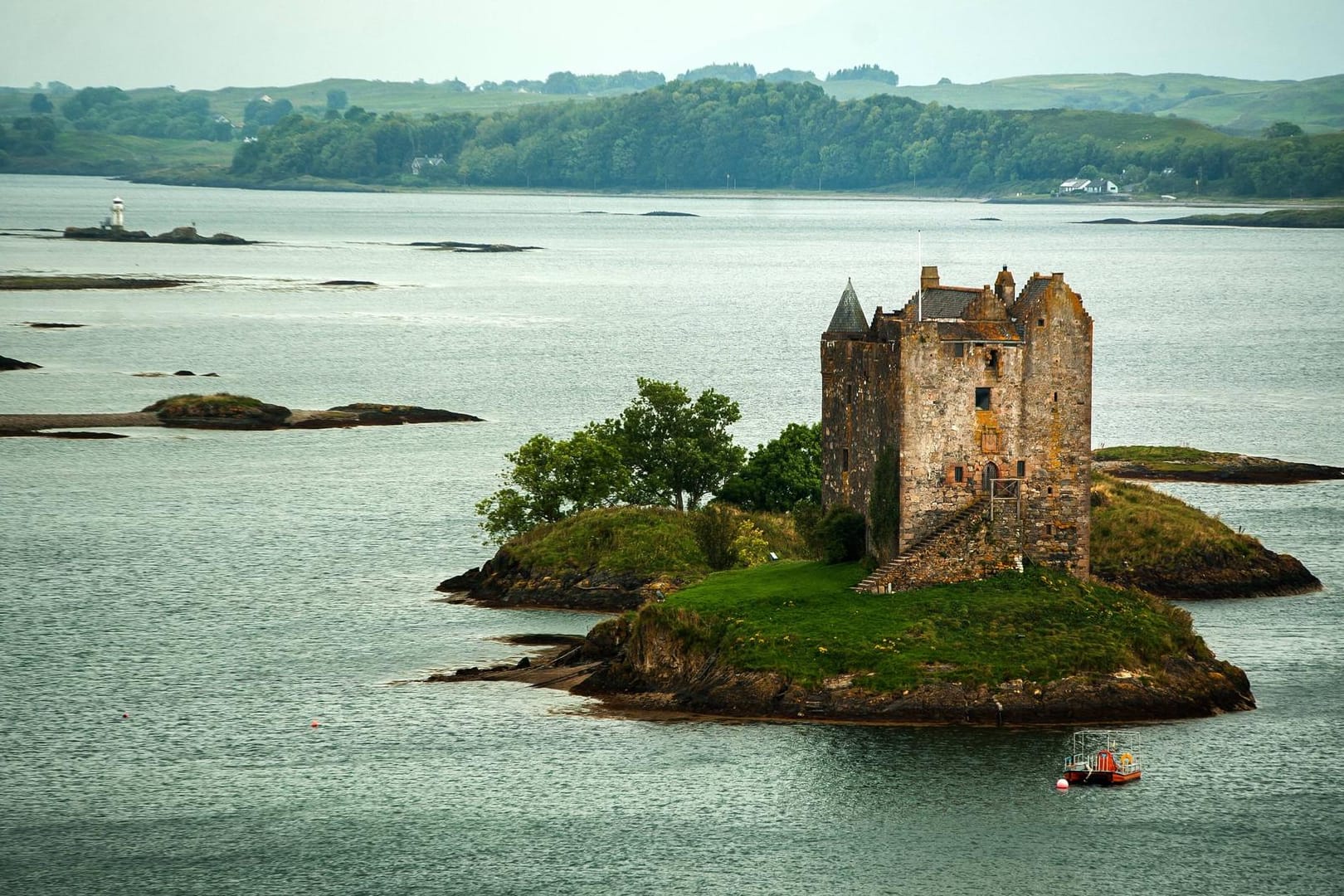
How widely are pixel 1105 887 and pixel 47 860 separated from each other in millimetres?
31277

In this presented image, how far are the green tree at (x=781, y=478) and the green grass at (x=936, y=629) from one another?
23.4 meters

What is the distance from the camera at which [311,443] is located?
472 ft

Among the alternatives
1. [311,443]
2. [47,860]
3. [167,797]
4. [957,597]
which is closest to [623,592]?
[957,597]

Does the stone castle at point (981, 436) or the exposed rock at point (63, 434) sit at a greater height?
the stone castle at point (981, 436)

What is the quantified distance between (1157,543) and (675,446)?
2520 centimetres

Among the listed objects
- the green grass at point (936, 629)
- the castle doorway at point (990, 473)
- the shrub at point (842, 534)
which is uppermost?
the castle doorway at point (990, 473)

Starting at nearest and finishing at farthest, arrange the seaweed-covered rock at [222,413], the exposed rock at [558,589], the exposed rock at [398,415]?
the exposed rock at [558,589], the seaweed-covered rock at [222,413], the exposed rock at [398,415]

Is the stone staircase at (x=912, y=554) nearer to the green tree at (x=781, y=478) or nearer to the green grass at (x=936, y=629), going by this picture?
the green grass at (x=936, y=629)

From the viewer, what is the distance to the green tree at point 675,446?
103 metres

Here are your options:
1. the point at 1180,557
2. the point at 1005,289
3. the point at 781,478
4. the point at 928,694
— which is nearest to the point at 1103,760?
the point at 928,694

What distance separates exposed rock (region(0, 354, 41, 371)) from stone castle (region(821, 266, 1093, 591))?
4962 inches

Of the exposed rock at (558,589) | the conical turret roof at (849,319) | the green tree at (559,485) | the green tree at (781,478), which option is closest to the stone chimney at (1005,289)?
the conical turret roof at (849,319)

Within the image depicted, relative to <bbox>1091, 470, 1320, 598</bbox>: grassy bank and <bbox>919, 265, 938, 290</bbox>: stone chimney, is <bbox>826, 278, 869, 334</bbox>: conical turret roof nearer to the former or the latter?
<bbox>919, 265, 938, 290</bbox>: stone chimney

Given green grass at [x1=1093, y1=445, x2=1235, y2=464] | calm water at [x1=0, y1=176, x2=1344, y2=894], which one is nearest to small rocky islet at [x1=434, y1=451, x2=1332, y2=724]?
calm water at [x1=0, y1=176, x2=1344, y2=894]
